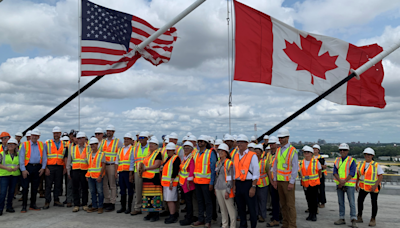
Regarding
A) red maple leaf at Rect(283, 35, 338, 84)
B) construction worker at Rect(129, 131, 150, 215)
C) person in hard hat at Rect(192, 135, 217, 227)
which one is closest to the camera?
person in hard hat at Rect(192, 135, 217, 227)

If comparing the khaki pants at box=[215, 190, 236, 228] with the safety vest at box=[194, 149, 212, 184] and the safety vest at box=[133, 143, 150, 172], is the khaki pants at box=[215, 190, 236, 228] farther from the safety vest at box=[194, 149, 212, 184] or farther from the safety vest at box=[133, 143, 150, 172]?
the safety vest at box=[133, 143, 150, 172]

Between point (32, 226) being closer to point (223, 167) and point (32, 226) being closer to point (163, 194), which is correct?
point (163, 194)

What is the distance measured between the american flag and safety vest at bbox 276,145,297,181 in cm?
609

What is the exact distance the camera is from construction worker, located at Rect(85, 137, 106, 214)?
8617 millimetres

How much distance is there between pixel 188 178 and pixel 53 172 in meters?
4.85

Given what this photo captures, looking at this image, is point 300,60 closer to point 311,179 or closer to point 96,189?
point 311,179

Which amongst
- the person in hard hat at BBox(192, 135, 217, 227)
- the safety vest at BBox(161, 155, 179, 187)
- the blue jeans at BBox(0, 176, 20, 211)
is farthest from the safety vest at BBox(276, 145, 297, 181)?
the blue jeans at BBox(0, 176, 20, 211)

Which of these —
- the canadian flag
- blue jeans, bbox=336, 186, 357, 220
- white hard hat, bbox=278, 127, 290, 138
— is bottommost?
blue jeans, bbox=336, 186, 357, 220

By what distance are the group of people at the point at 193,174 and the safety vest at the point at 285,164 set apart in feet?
0.08

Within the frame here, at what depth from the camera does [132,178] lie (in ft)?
28.0

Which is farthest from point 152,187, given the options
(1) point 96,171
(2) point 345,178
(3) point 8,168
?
(2) point 345,178

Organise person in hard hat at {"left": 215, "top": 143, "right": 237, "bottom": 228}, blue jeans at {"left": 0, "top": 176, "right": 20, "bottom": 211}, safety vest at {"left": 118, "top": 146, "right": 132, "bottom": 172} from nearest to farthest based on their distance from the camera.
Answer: person in hard hat at {"left": 215, "top": 143, "right": 237, "bottom": 228} → blue jeans at {"left": 0, "top": 176, "right": 20, "bottom": 211} → safety vest at {"left": 118, "top": 146, "right": 132, "bottom": 172}

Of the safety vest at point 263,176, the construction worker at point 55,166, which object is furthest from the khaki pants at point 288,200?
the construction worker at point 55,166

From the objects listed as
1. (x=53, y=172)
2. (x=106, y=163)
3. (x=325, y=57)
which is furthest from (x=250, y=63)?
(x=53, y=172)
